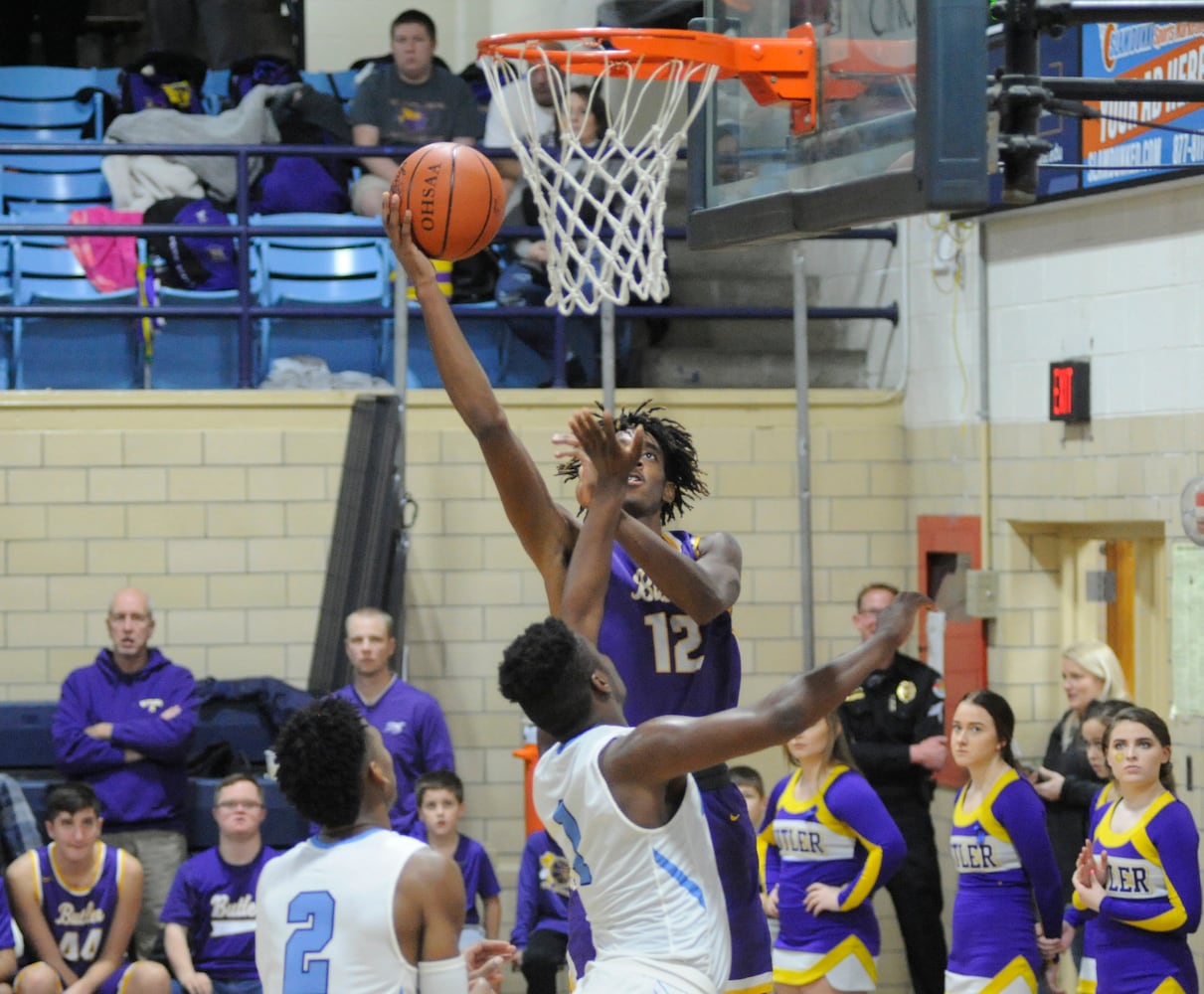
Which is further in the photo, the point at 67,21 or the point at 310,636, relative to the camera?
the point at 67,21

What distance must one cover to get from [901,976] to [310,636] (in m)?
3.36

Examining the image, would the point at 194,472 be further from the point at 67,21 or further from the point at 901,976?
the point at 67,21

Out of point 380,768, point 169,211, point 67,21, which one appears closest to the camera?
point 380,768

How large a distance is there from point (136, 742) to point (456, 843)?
1415 millimetres

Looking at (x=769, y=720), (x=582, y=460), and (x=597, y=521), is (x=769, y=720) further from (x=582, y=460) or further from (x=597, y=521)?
(x=582, y=460)

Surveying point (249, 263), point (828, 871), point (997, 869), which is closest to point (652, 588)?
point (997, 869)

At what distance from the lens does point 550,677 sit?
152 inches

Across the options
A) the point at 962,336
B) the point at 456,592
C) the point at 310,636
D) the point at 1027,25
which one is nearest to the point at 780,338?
the point at 962,336

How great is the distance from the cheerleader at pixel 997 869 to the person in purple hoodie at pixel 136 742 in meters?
3.39

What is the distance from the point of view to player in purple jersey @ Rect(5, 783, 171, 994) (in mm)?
7523

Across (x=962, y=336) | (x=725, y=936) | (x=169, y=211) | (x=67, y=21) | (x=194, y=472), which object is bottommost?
(x=725, y=936)

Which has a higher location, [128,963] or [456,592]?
[456,592]

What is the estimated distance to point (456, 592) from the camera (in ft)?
30.7

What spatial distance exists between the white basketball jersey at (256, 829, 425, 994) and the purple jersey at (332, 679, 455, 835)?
14.3 ft
